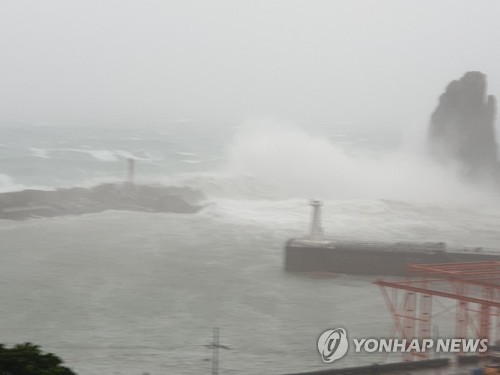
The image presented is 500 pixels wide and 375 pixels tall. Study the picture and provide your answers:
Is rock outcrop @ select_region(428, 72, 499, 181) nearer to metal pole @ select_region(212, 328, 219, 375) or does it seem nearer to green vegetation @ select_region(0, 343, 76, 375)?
metal pole @ select_region(212, 328, 219, 375)

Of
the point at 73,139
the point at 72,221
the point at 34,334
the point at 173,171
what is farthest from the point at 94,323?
the point at 73,139

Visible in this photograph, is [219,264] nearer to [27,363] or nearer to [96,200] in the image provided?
[96,200]

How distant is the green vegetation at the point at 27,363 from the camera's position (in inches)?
334

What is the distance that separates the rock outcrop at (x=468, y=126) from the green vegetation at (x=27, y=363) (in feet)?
123

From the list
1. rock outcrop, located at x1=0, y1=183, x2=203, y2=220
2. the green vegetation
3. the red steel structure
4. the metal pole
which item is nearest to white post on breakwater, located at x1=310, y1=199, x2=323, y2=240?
the red steel structure

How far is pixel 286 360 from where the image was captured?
14258 millimetres

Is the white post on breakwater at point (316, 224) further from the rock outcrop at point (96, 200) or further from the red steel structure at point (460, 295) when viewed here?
the rock outcrop at point (96, 200)

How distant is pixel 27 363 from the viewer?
8680mm

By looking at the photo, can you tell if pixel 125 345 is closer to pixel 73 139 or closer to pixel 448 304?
pixel 448 304

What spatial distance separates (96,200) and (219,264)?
11011 millimetres

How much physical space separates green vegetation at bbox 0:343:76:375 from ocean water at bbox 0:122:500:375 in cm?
451

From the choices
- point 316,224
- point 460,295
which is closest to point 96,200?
point 316,224

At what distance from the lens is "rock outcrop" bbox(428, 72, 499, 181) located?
1785 inches

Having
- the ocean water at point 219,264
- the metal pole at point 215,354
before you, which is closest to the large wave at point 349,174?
the ocean water at point 219,264
